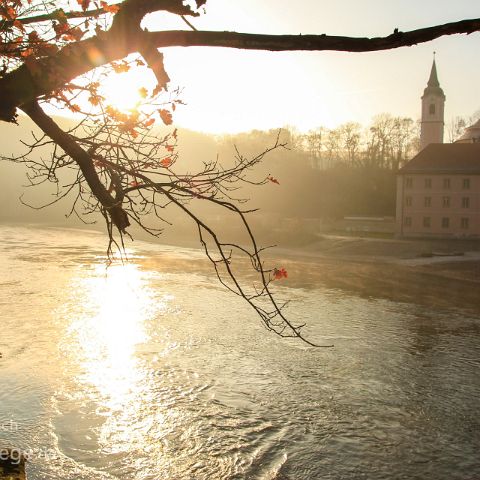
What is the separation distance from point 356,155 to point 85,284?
66.1 meters

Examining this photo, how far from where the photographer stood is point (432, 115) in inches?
2886

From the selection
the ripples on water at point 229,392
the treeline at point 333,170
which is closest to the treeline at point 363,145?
the treeline at point 333,170

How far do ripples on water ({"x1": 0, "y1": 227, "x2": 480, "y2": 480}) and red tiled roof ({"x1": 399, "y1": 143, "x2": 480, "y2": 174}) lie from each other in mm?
35345

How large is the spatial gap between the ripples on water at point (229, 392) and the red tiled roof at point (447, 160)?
3534 centimetres

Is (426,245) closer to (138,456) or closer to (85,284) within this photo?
(85,284)

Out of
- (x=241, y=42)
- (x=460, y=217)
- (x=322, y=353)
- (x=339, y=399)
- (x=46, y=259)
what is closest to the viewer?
(x=241, y=42)

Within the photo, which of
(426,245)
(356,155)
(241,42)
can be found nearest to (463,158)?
(426,245)

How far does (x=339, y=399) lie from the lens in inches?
441

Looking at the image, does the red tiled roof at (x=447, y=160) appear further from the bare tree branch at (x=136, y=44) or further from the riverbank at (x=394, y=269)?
the bare tree branch at (x=136, y=44)

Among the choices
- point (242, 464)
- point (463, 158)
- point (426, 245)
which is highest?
point (463, 158)

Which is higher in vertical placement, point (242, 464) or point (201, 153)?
point (201, 153)

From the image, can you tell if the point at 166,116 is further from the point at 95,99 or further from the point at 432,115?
the point at 432,115

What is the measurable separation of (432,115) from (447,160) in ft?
73.2

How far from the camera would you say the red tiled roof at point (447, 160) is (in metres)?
52.4
